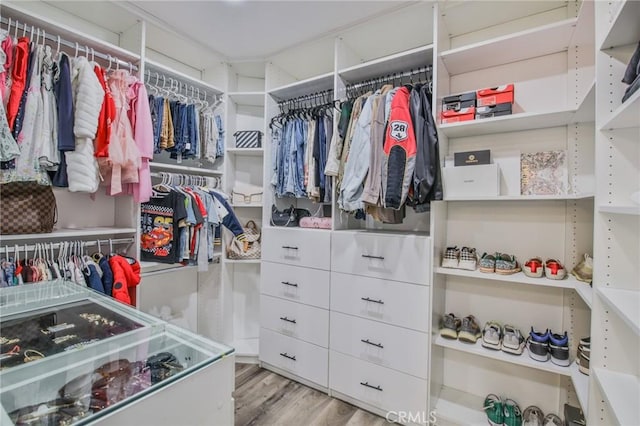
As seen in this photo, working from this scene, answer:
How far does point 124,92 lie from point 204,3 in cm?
75

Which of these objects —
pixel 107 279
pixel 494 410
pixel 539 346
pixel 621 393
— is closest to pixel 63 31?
pixel 107 279

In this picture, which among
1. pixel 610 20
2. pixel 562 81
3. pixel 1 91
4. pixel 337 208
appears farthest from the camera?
pixel 337 208

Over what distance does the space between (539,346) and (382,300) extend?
0.84 meters

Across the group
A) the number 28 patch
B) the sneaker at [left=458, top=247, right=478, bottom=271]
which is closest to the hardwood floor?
the sneaker at [left=458, top=247, right=478, bottom=271]

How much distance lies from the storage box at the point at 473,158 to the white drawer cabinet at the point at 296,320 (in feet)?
4.25

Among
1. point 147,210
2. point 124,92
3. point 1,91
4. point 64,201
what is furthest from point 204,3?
point 64,201

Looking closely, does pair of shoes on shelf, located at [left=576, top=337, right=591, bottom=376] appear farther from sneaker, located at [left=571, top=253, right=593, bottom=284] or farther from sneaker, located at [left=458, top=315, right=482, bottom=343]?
sneaker, located at [left=458, top=315, right=482, bottom=343]

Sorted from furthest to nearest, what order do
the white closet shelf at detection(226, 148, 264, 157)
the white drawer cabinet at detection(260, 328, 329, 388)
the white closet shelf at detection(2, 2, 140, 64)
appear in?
the white closet shelf at detection(226, 148, 264, 157), the white drawer cabinet at detection(260, 328, 329, 388), the white closet shelf at detection(2, 2, 140, 64)

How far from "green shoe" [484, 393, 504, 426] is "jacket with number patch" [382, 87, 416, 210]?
1314 mm

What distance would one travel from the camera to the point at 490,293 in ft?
6.52

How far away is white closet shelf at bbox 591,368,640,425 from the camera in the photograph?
2.97 feet

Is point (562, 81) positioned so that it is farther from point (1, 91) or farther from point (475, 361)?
point (1, 91)

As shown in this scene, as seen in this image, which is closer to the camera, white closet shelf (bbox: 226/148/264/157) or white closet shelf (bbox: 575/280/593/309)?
white closet shelf (bbox: 575/280/593/309)

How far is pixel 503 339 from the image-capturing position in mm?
1780
